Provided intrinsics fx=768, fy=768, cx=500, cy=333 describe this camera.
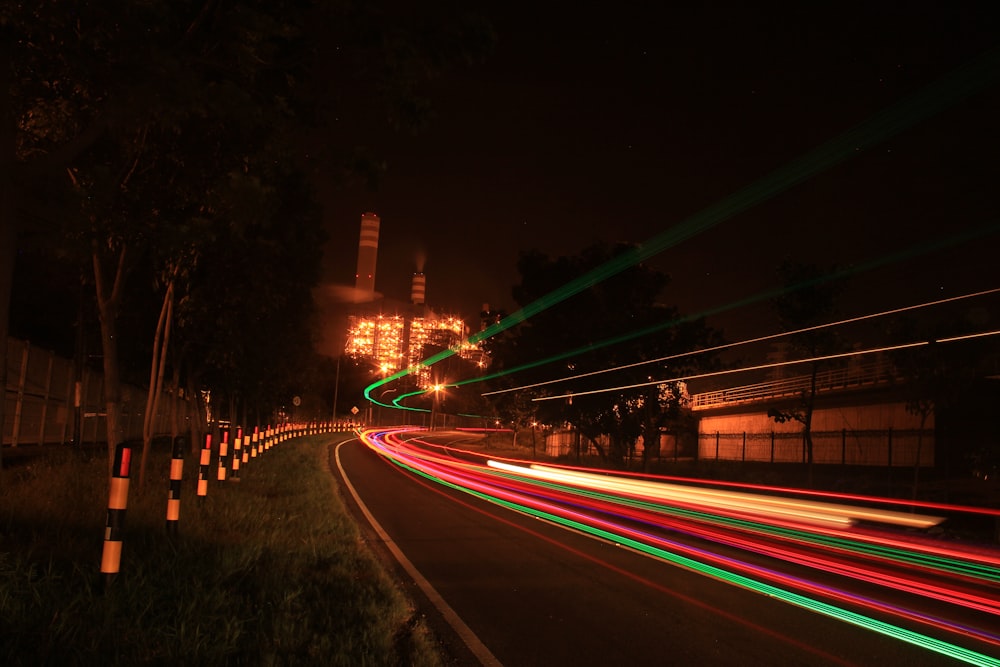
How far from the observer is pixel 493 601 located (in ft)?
25.6

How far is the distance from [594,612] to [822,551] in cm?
631

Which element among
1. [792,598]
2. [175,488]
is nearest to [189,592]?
[175,488]

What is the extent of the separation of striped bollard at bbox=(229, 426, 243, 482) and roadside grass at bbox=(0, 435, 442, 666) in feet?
19.5

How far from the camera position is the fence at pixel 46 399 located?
67.7 feet

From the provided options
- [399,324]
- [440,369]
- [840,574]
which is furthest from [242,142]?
[399,324]

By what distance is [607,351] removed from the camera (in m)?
35.6

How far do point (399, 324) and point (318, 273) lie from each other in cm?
15710

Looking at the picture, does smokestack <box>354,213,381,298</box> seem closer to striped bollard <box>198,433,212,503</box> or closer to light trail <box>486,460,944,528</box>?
light trail <box>486,460,944,528</box>

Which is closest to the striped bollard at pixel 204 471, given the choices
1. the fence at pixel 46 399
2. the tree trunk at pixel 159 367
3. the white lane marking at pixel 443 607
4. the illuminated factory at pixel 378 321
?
the tree trunk at pixel 159 367

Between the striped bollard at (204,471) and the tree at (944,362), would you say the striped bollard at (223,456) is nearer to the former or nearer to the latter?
the striped bollard at (204,471)

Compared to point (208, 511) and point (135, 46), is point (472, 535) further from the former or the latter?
point (135, 46)

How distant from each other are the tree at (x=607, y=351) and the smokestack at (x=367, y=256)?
140m

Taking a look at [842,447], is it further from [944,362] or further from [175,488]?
[175,488]

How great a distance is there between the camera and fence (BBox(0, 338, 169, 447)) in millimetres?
20625
